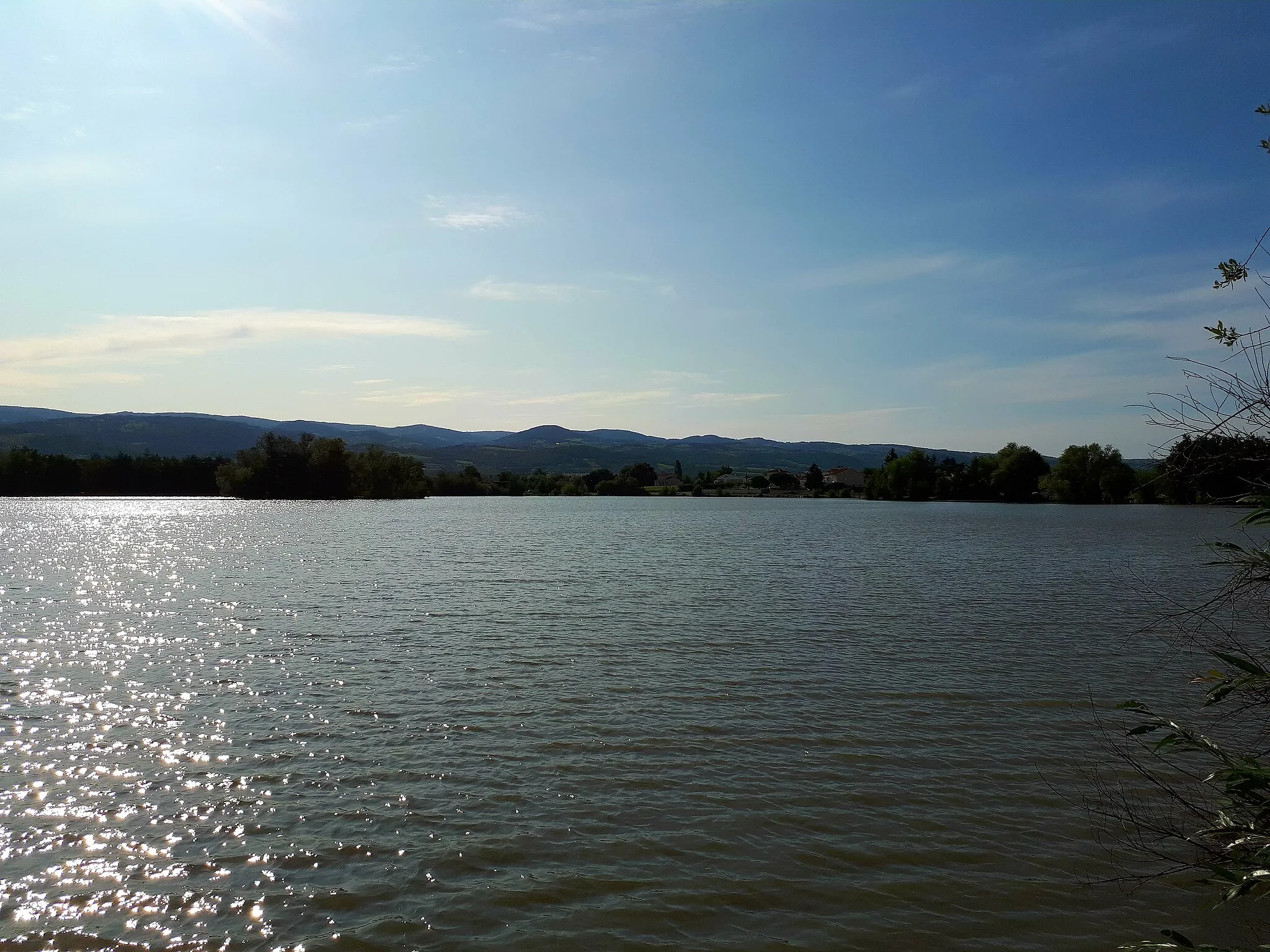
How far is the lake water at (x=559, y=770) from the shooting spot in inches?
281

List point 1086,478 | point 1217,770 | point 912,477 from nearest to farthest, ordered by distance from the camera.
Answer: point 1217,770 < point 1086,478 < point 912,477

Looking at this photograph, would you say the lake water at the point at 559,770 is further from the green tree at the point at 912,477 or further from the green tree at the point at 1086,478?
the green tree at the point at 912,477

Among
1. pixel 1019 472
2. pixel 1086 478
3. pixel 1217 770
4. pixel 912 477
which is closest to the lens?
pixel 1217 770

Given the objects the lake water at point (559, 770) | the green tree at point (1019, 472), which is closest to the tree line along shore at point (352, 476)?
the green tree at point (1019, 472)

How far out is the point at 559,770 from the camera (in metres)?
10.6

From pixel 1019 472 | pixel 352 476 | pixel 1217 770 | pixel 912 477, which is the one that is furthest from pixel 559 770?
pixel 912 477

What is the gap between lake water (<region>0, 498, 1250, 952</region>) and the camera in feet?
23.4

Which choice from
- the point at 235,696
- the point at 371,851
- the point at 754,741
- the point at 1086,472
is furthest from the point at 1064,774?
the point at 1086,472

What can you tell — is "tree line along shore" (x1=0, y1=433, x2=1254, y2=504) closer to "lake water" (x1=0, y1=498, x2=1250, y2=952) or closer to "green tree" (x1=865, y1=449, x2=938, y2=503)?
"green tree" (x1=865, y1=449, x2=938, y2=503)

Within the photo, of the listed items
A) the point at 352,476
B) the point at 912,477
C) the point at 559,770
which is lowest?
the point at 559,770

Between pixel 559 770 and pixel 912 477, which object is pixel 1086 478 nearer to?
pixel 912 477

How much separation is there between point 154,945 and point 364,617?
52.7 feet

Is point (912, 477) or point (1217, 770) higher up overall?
point (912, 477)

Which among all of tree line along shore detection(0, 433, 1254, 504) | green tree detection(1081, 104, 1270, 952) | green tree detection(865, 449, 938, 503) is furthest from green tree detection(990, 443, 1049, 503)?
green tree detection(1081, 104, 1270, 952)
